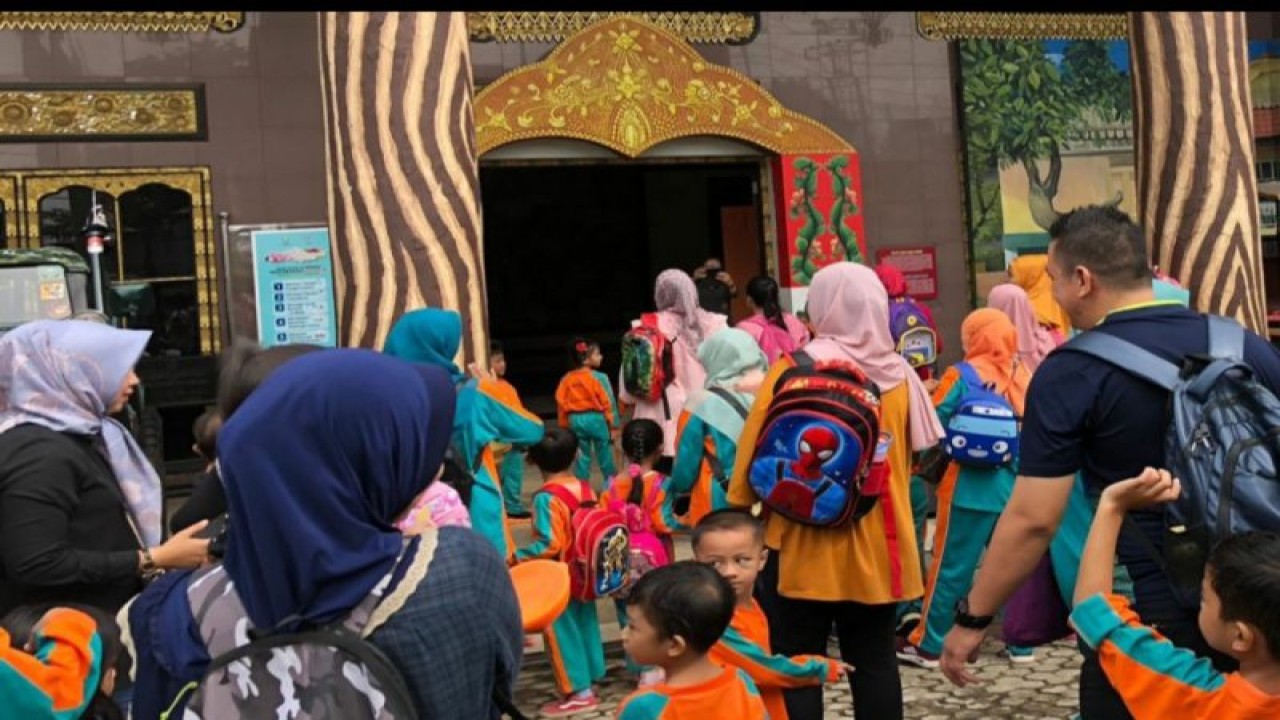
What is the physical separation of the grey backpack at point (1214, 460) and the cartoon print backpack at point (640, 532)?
3194mm

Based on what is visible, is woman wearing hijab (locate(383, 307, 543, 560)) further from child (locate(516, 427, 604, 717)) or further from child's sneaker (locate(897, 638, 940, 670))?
child's sneaker (locate(897, 638, 940, 670))

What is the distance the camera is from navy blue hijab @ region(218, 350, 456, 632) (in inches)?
76.5

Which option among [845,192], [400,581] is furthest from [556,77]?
[400,581]

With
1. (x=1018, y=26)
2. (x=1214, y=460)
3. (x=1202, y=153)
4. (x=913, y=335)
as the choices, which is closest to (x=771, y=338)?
(x=913, y=335)

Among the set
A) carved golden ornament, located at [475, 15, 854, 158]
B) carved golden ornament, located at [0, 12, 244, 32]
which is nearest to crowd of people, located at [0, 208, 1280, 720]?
carved golden ornament, located at [475, 15, 854, 158]

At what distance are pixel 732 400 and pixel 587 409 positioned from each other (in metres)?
5.36

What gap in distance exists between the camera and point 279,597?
77.5 inches

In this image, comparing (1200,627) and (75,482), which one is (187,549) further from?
(1200,627)

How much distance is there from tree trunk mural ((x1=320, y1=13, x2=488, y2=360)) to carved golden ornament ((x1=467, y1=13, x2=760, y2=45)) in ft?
21.1

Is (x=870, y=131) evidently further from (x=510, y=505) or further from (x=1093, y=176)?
(x=510, y=505)

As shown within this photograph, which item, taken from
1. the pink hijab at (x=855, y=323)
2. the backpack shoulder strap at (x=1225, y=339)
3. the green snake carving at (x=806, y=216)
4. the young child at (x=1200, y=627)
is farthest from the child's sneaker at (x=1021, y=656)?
the green snake carving at (x=806, y=216)

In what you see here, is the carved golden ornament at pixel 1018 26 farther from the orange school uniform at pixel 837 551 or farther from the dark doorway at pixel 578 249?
the orange school uniform at pixel 837 551

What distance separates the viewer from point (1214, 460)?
268 centimetres
